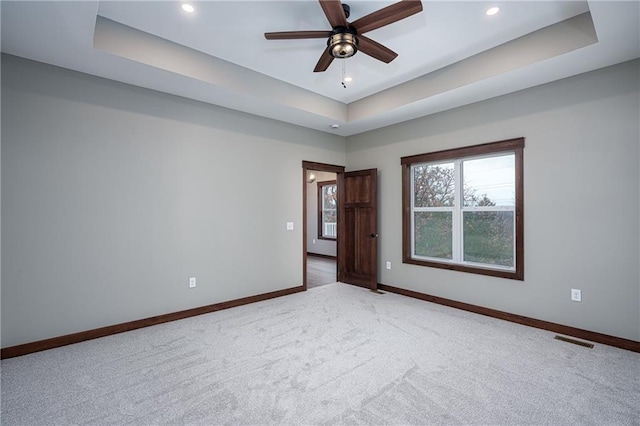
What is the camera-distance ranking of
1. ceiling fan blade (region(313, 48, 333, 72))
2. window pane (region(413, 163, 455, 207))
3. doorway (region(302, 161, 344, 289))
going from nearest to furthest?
ceiling fan blade (region(313, 48, 333, 72))
window pane (region(413, 163, 455, 207))
doorway (region(302, 161, 344, 289))

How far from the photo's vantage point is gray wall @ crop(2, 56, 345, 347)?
8.98ft

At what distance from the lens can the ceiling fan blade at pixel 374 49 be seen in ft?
8.09

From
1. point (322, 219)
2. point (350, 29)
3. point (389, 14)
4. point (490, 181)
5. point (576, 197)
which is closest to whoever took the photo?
point (389, 14)

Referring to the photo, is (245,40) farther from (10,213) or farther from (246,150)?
(10,213)

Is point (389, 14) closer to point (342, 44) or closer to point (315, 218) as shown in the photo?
point (342, 44)

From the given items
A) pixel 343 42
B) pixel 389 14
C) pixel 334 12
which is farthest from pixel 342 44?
pixel 389 14

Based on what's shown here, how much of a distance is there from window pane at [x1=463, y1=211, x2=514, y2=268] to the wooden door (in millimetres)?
1417

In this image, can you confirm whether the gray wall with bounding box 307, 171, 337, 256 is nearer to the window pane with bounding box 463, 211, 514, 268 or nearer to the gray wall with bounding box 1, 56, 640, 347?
the gray wall with bounding box 1, 56, 640, 347

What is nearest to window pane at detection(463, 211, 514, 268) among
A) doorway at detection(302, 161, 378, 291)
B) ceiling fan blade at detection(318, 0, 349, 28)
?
doorway at detection(302, 161, 378, 291)

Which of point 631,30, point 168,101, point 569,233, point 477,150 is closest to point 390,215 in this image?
point 477,150

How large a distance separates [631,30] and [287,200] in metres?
3.99

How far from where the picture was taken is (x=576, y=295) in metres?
3.10

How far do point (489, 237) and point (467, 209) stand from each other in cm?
45

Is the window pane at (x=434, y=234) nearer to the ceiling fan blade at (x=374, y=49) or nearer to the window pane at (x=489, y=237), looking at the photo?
the window pane at (x=489, y=237)
